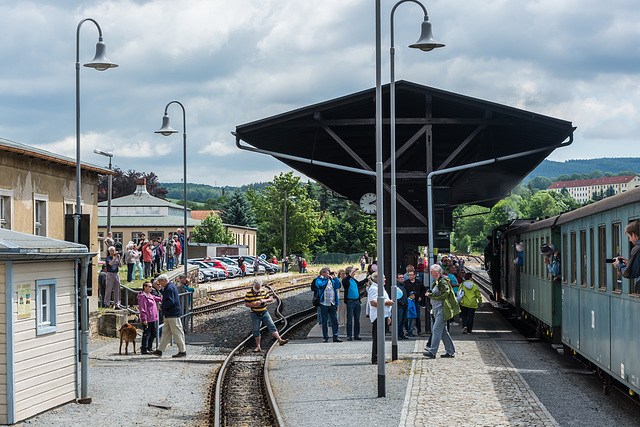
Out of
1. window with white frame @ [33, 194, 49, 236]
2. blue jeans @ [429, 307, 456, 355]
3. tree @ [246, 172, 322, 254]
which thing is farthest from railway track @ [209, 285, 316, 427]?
tree @ [246, 172, 322, 254]

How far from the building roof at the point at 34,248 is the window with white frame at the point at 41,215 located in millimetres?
15785

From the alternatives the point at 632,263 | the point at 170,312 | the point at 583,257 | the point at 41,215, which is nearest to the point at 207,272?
the point at 41,215

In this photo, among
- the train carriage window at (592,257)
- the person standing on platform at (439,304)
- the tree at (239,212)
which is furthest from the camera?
the tree at (239,212)

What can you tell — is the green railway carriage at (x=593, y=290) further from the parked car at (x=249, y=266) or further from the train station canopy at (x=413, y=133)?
the parked car at (x=249, y=266)

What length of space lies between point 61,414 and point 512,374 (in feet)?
24.4

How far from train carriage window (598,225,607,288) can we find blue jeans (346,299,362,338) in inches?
371

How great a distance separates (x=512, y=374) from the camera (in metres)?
14.9

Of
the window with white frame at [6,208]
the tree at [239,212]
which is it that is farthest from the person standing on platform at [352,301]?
the tree at [239,212]

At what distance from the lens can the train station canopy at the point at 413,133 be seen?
2473cm

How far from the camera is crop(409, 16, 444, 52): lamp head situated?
19.6 metres

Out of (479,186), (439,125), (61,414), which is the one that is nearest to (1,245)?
(61,414)

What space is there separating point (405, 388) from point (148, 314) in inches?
297

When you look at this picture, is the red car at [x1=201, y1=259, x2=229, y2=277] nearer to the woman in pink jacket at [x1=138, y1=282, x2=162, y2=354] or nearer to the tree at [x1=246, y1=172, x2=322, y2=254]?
the tree at [x1=246, y1=172, x2=322, y2=254]

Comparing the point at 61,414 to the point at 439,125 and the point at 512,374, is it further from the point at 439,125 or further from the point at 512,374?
the point at 439,125
